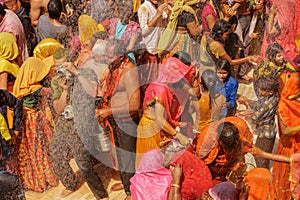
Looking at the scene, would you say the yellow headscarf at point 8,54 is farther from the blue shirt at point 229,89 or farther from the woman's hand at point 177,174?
the woman's hand at point 177,174

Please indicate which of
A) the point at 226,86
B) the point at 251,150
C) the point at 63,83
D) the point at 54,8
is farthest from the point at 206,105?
the point at 54,8

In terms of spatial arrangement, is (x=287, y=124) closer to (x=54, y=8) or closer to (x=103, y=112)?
(x=103, y=112)

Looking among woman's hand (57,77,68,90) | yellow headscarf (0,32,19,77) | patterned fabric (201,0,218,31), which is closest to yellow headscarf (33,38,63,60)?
yellow headscarf (0,32,19,77)

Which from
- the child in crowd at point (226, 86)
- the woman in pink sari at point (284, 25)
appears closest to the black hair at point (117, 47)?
the child in crowd at point (226, 86)

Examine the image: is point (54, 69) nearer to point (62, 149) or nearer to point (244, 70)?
point (62, 149)

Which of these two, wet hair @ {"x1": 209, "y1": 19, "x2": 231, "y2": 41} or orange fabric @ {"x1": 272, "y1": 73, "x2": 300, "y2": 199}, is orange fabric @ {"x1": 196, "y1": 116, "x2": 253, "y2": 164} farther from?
wet hair @ {"x1": 209, "y1": 19, "x2": 231, "y2": 41}

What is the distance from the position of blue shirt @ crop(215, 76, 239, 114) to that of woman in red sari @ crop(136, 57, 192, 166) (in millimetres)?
439

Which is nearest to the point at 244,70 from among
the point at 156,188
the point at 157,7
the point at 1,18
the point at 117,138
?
the point at 157,7

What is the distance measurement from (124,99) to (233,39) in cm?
225

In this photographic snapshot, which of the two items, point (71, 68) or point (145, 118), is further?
point (71, 68)

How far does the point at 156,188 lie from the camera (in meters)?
3.02

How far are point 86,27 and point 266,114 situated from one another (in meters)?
2.39

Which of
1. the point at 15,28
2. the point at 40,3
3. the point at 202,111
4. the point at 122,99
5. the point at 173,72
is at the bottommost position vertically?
the point at 202,111

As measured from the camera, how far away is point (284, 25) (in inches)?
226
